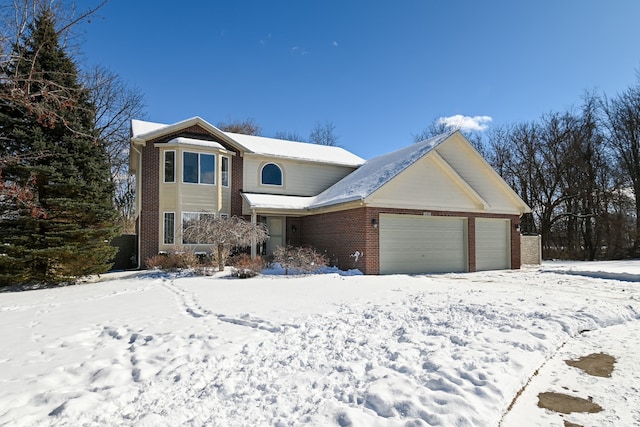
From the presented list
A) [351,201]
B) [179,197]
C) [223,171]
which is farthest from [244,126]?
[351,201]

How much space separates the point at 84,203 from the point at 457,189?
45.0ft

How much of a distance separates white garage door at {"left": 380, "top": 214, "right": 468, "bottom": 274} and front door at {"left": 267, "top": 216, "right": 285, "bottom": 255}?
596cm

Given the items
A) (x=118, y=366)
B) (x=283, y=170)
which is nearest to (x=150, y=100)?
(x=283, y=170)

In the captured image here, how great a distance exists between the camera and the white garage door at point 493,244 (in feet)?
53.2

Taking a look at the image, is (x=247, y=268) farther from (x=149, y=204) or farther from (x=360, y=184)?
(x=149, y=204)

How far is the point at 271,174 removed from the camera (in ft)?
60.6

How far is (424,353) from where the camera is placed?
14.9ft

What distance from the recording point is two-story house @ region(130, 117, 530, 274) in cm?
1420

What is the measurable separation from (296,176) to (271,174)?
1.27 m

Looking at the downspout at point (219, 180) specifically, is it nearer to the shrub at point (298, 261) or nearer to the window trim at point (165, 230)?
the window trim at point (165, 230)

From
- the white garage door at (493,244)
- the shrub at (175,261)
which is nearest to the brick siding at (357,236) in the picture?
the white garage door at (493,244)

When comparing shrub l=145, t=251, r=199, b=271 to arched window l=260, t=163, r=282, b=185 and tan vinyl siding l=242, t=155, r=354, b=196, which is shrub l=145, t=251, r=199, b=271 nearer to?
tan vinyl siding l=242, t=155, r=354, b=196

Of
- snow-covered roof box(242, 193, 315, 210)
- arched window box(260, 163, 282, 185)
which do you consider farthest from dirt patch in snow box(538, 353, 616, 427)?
arched window box(260, 163, 282, 185)

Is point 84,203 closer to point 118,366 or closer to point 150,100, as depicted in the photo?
point 118,366
